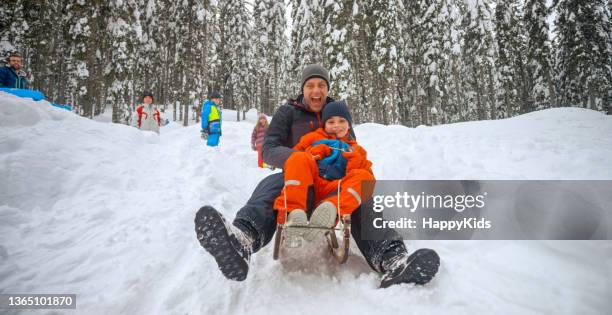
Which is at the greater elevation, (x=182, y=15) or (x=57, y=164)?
(x=182, y=15)

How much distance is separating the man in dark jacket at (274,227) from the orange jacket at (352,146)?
0.23 metres

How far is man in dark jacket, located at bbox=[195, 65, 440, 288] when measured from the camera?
174 centimetres

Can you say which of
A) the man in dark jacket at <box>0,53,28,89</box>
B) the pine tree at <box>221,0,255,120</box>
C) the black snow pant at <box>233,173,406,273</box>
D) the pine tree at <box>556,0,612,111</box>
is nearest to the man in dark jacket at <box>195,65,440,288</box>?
the black snow pant at <box>233,173,406,273</box>

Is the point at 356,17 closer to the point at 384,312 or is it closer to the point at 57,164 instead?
the point at 57,164

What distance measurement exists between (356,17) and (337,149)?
58.3 ft

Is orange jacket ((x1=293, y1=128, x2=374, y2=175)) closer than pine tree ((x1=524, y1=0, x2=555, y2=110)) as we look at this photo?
Yes

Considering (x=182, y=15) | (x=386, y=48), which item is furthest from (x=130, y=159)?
(x=182, y=15)

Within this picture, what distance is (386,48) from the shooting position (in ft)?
63.0

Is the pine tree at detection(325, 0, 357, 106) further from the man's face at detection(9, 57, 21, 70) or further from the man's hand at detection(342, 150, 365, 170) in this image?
the man's hand at detection(342, 150, 365, 170)

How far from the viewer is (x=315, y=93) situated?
3125 millimetres

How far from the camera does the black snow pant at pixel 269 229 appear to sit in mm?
2100

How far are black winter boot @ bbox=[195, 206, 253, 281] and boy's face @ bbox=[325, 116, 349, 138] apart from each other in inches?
54.1

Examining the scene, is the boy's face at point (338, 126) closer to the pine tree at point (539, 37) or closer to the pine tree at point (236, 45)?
the pine tree at point (236, 45)

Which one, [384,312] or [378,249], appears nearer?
[384,312]
